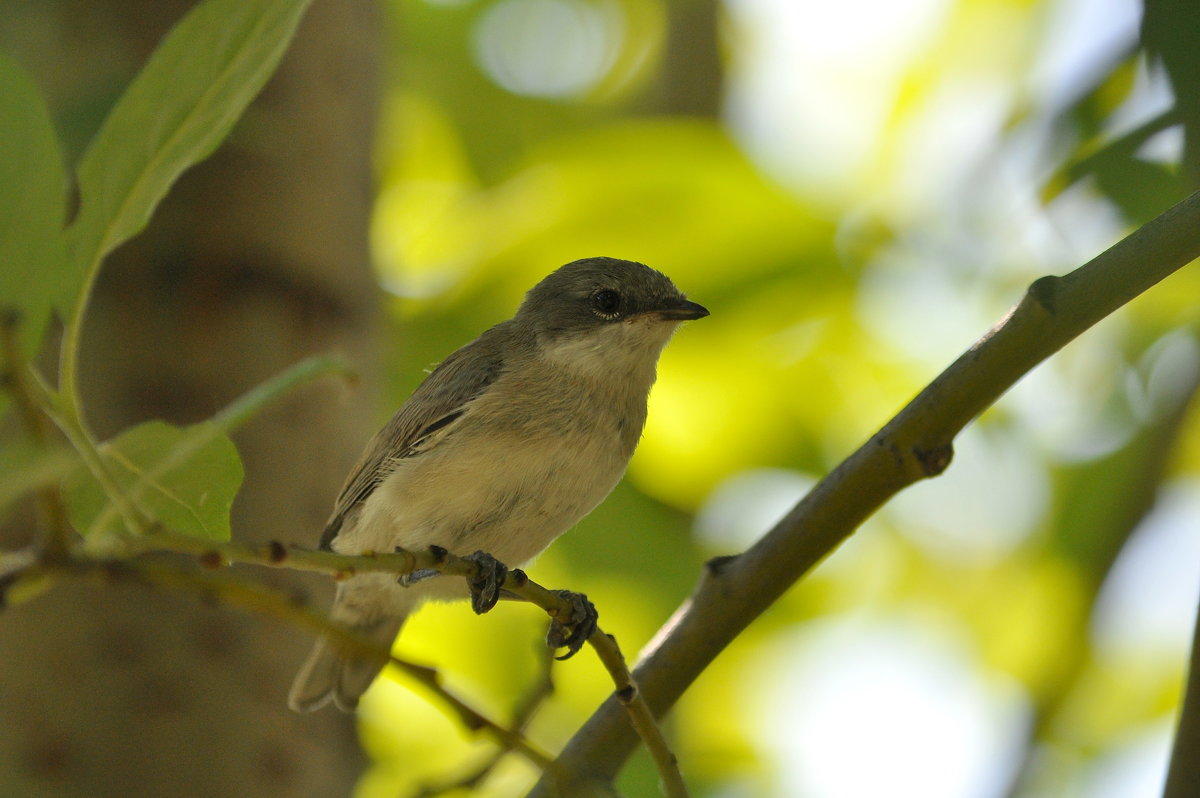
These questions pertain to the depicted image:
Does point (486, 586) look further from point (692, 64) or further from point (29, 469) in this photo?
point (692, 64)

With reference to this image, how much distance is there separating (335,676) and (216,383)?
3.17 ft

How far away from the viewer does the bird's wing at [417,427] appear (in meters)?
3.58

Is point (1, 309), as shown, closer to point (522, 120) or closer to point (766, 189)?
point (766, 189)

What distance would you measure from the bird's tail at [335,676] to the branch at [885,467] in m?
1.41

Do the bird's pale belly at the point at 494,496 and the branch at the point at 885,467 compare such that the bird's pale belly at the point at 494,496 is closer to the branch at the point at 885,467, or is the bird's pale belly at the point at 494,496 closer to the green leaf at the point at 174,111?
the branch at the point at 885,467

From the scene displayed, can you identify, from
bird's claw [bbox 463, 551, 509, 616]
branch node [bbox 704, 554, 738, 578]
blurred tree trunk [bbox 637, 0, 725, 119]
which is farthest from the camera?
blurred tree trunk [bbox 637, 0, 725, 119]

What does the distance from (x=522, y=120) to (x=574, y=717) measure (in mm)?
2723

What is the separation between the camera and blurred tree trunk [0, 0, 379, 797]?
9.58ft

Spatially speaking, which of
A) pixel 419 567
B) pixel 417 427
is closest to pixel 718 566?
pixel 419 567

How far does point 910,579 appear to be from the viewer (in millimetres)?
5156

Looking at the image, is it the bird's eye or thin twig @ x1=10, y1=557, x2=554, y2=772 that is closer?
thin twig @ x1=10, y1=557, x2=554, y2=772

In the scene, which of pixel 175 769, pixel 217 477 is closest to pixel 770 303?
pixel 175 769

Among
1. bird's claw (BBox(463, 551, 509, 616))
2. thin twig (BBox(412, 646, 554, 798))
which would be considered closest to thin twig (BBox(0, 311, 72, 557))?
thin twig (BBox(412, 646, 554, 798))

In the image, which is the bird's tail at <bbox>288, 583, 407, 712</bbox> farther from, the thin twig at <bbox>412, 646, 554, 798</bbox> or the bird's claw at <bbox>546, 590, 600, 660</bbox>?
the thin twig at <bbox>412, 646, 554, 798</bbox>
